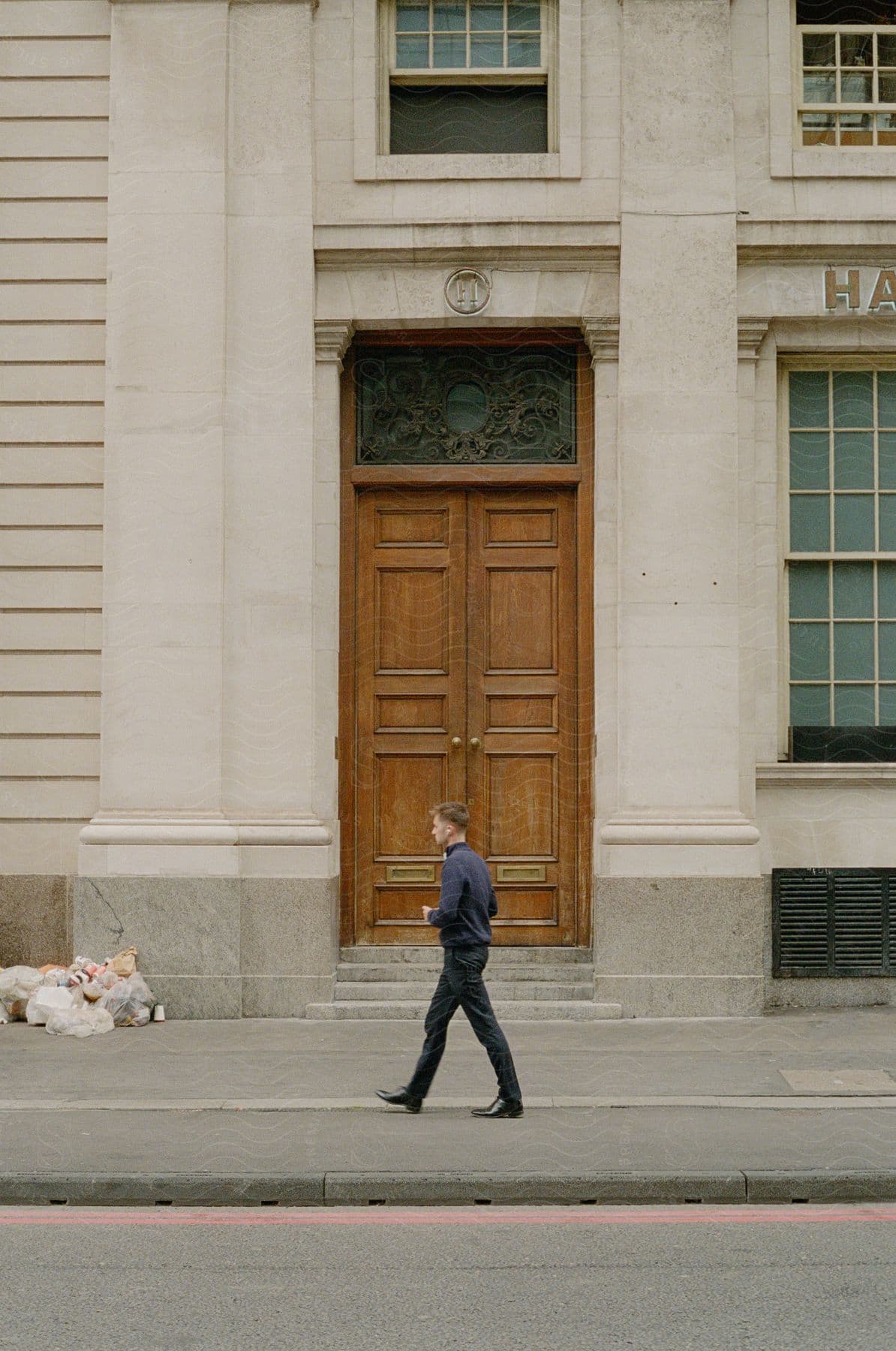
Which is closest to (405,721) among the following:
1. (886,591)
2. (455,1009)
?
(886,591)

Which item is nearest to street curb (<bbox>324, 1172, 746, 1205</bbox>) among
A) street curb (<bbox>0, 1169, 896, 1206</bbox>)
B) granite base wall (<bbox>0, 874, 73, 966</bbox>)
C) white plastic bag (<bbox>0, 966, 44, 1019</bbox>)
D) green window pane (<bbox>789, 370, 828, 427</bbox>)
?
street curb (<bbox>0, 1169, 896, 1206</bbox>)

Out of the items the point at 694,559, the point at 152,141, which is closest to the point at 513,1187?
the point at 694,559

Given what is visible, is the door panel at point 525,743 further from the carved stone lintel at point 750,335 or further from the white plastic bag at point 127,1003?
the white plastic bag at point 127,1003

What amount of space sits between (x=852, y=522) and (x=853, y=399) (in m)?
1.01

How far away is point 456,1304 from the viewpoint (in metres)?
5.98

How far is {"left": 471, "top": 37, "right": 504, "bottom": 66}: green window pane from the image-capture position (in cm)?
1303

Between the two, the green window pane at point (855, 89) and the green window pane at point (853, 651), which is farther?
the green window pane at point (855, 89)

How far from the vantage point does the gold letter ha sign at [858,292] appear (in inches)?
498

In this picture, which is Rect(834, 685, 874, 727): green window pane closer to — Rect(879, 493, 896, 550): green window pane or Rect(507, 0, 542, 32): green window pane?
Rect(879, 493, 896, 550): green window pane

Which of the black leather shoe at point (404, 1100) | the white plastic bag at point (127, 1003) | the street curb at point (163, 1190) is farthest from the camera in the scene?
the white plastic bag at point (127, 1003)

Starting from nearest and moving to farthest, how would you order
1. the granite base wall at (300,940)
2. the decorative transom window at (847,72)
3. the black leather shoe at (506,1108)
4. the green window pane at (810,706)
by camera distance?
the black leather shoe at (506,1108) → the granite base wall at (300,940) → the green window pane at (810,706) → the decorative transom window at (847,72)

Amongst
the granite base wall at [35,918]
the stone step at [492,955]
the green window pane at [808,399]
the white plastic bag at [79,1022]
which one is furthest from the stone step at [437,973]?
the green window pane at [808,399]

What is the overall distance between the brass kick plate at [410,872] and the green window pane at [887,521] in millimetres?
4467

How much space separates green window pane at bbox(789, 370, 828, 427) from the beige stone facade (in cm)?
26
